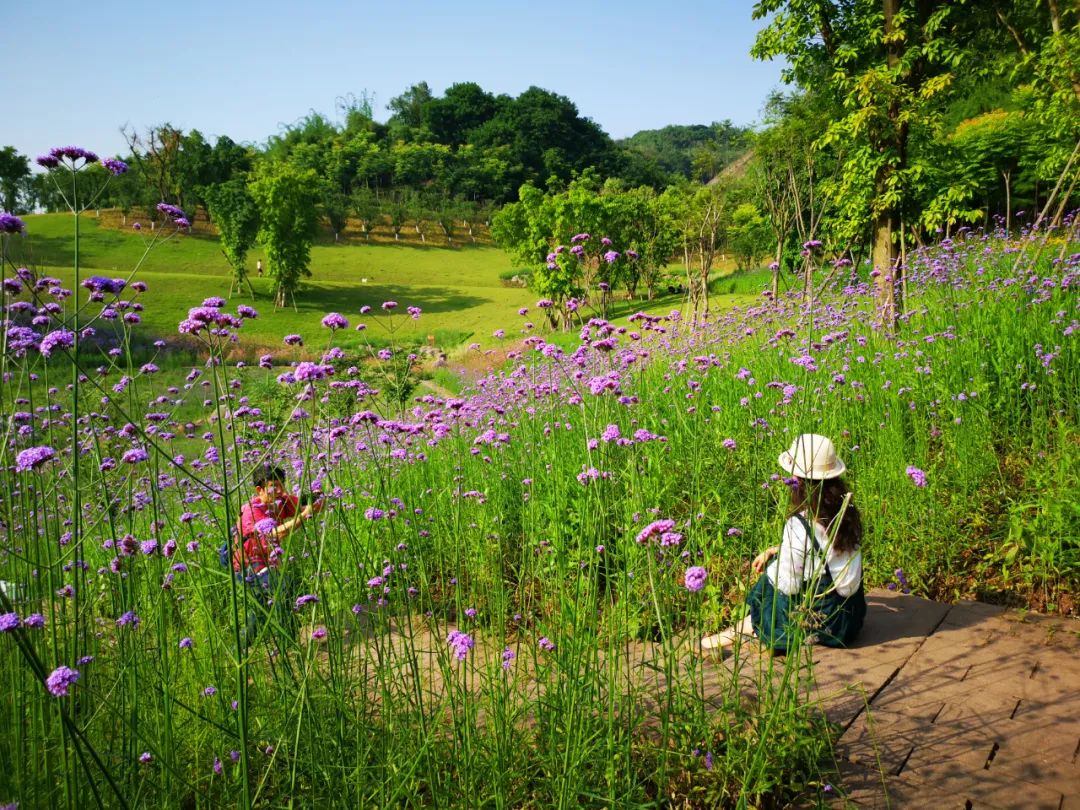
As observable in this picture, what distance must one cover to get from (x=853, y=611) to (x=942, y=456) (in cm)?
168

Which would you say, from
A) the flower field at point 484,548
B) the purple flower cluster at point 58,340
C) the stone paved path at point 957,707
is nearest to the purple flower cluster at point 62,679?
the flower field at point 484,548

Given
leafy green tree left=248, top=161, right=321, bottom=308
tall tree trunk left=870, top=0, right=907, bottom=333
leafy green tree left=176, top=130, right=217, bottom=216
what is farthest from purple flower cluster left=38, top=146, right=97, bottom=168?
leafy green tree left=176, top=130, right=217, bottom=216

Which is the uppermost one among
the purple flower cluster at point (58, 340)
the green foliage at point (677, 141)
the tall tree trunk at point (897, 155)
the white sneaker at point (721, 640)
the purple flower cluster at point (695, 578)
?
the green foliage at point (677, 141)

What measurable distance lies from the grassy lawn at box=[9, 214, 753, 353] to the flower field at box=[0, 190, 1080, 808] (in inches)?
844

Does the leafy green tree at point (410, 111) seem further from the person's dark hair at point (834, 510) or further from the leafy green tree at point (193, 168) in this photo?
the person's dark hair at point (834, 510)

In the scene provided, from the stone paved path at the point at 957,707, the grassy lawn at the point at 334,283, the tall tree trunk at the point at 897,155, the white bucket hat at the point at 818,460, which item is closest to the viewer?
the stone paved path at the point at 957,707

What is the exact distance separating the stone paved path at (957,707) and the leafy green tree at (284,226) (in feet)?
134

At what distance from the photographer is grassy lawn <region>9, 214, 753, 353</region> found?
1242 inches

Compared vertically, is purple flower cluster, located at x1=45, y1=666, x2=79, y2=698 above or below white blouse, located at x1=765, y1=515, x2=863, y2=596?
above

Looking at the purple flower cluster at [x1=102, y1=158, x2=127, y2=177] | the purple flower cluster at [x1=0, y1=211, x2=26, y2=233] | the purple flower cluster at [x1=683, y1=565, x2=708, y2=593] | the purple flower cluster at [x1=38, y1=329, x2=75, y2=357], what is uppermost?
the purple flower cluster at [x1=102, y1=158, x2=127, y2=177]

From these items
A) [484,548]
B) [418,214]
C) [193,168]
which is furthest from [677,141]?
[484,548]

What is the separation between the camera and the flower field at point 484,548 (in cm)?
180

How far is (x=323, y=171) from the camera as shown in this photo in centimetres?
7638

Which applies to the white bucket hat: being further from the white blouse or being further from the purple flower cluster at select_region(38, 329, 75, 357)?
the purple flower cluster at select_region(38, 329, 75, 357)
